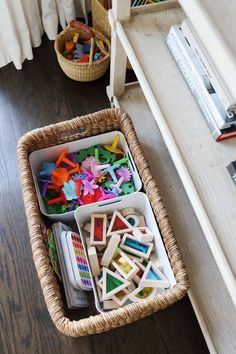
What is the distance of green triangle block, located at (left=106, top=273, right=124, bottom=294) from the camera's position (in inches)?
37.3

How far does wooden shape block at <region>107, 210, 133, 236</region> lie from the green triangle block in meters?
0.13

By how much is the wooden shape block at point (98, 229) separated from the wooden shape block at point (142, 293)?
0.51 feet

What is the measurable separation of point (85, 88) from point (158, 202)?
621 millimetres

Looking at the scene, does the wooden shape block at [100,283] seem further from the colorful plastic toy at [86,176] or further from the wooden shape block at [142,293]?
the colorful plastic toy at [86,176]

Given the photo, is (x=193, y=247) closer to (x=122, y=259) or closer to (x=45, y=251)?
(x=122, y=259)

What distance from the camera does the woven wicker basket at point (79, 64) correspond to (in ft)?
4.04

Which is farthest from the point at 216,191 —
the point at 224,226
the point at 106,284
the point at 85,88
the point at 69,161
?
the point at 85,88

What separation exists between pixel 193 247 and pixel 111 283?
239 millimetres

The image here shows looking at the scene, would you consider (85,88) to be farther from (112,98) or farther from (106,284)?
(106,284)

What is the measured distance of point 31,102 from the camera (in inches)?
52.3

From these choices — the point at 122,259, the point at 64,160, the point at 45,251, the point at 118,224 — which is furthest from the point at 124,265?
the point at 64,160

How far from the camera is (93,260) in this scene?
38.0 inches

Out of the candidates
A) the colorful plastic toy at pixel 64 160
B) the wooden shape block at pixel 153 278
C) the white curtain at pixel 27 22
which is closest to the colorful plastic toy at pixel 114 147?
the colorful plastic toy at pixel 64 160

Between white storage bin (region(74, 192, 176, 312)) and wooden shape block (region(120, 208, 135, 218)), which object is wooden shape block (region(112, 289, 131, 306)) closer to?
white storage bin (region(74, 192, 176, 312))
